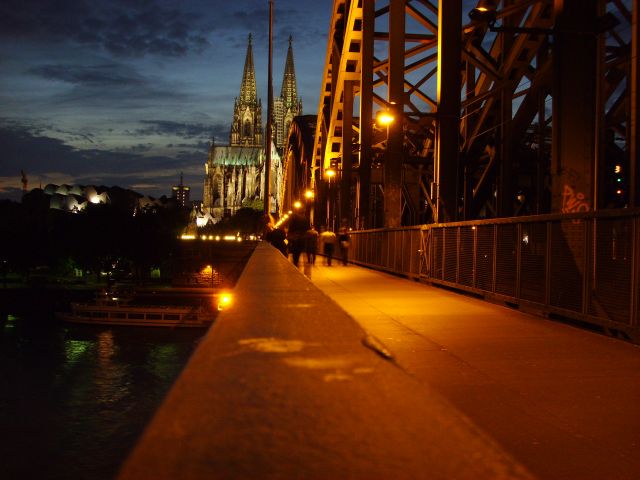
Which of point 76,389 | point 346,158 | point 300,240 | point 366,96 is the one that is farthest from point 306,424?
point 76,389

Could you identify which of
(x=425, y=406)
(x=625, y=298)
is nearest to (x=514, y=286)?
(x=625, y=298)

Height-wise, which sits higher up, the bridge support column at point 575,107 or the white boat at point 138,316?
the bridge support column at point 575,107

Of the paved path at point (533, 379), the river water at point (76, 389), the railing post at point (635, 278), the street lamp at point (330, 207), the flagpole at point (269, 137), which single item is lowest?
the river water at point (76, 389)

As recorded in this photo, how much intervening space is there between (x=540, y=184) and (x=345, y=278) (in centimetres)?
657

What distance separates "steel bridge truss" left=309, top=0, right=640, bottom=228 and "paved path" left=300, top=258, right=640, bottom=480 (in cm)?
362

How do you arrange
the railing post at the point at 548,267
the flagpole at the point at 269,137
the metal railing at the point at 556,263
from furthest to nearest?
1. the flagpole at the point at 269,137
2. the railing post at the point at 548,267
3. the metal railing at the point at 556,263

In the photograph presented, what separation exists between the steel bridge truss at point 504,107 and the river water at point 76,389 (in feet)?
52.1

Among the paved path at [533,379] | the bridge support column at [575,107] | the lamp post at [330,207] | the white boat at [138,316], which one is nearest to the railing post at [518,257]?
the paved path at [533,379]

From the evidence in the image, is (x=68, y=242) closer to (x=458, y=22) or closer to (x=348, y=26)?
(x=348, y=26)

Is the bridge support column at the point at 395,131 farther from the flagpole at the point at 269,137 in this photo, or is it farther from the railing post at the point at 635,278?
the railing post at the point at 635,278

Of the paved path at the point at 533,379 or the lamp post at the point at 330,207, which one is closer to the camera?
the paved path at the point at 533,379

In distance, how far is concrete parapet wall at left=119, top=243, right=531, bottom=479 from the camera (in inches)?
48.4

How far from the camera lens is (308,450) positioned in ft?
4.31

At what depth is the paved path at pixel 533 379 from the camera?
441cm
